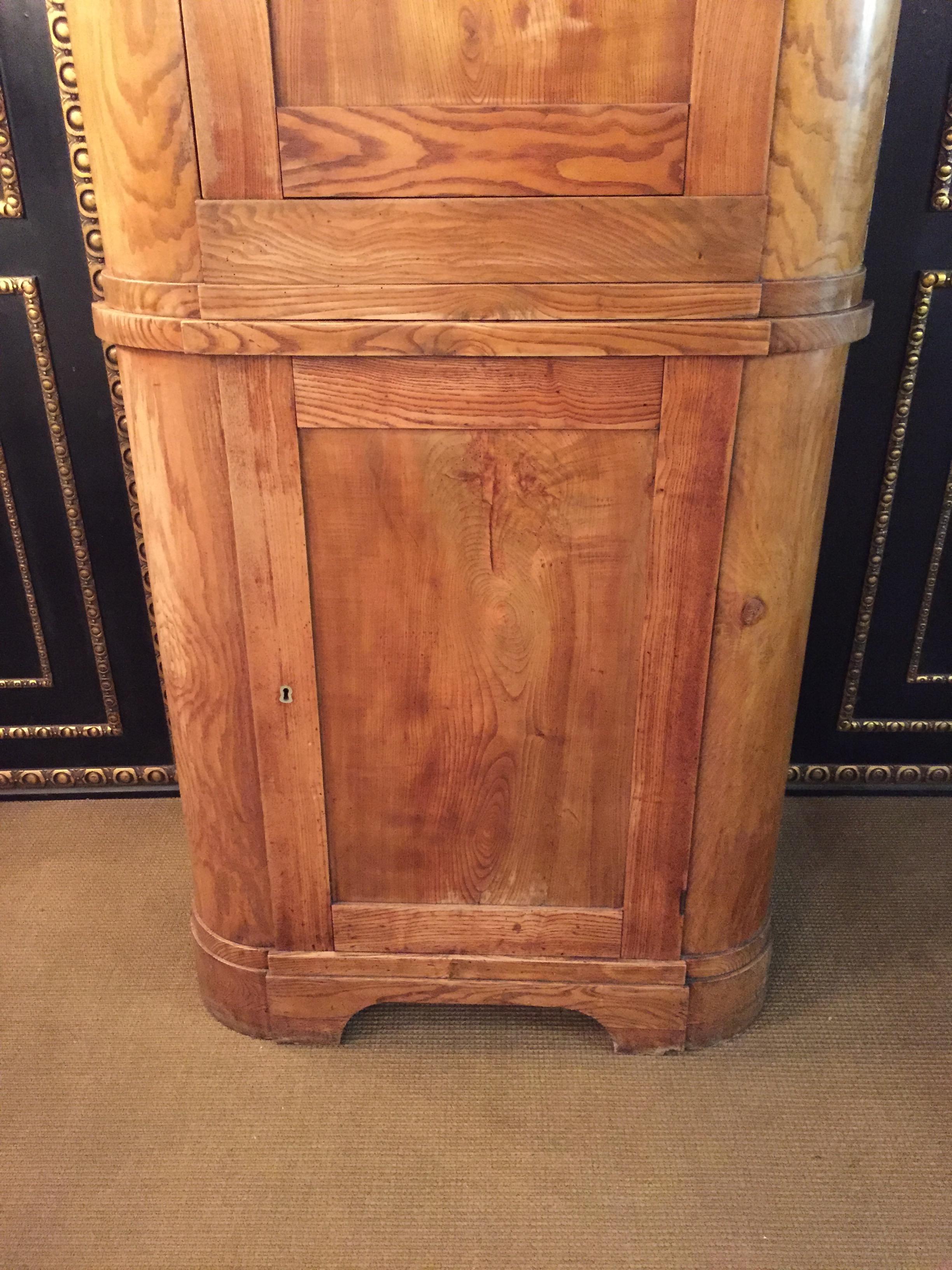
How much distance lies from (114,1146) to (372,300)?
105 cm

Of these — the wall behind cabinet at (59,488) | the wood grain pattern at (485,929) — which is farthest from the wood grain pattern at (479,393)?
the wall behind cabinet at (59,488)

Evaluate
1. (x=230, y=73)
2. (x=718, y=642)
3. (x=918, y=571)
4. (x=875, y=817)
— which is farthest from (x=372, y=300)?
(x=875, y=817)

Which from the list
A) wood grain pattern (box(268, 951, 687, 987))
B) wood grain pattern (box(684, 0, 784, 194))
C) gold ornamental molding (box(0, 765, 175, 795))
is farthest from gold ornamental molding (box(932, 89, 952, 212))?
gold ornamental molding (box(0, 765, 175, 795))

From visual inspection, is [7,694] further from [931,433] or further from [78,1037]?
[931,433]

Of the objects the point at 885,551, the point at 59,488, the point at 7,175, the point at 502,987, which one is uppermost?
the point at 7,175

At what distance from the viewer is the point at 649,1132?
4.04 ft

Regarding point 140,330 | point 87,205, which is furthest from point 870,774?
point 87,205

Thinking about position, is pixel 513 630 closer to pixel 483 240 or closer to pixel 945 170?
pixel 483 240

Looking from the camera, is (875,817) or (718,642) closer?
(718,642)

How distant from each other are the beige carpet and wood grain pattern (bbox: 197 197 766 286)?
99cm

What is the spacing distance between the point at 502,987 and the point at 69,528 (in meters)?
1.06

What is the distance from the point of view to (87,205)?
1488 mm

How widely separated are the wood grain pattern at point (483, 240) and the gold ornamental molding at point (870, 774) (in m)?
1.16

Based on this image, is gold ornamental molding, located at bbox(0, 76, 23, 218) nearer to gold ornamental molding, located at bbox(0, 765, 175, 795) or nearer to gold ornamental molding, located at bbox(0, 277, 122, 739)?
gold ornamental molding, located at bbox(0, 277, 122, 739)
